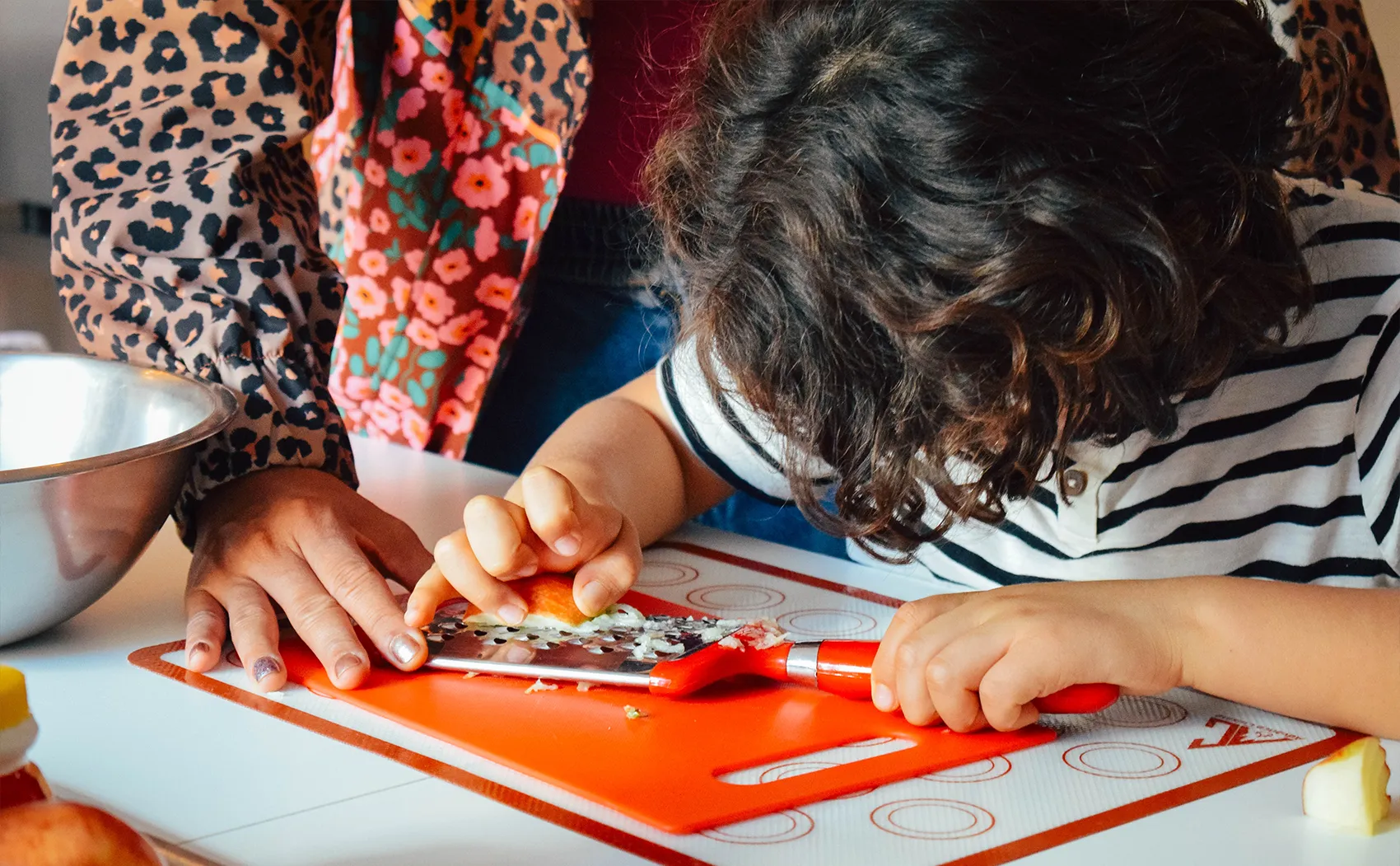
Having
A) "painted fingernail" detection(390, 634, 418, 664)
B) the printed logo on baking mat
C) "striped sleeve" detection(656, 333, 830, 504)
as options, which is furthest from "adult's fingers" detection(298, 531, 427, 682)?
the printed logo on baking mat

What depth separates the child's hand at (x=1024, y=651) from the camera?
630mm

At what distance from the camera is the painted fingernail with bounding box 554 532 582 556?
75 cm

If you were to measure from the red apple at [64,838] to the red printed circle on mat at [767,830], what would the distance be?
0.23 metres

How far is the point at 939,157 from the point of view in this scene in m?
0.60

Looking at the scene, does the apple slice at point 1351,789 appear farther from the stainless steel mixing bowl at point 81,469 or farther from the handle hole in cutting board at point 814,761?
the stainless steel mixing bowl at point 81,469

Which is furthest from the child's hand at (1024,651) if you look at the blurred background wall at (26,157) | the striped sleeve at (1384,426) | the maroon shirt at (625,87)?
the blurred background wall at (26,157)

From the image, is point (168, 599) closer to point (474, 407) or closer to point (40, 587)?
point (40, 587)

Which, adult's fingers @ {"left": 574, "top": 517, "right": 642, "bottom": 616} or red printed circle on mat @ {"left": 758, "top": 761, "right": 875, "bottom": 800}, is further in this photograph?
adult's fingers @ {"left": 574, "top": 517, "right": 642, "bottom": 616}

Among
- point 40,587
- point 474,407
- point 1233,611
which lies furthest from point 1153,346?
point 474,407

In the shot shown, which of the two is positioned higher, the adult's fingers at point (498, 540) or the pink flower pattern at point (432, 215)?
the pink flower pattern at point (432, 215)

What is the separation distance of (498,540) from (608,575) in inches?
2.9

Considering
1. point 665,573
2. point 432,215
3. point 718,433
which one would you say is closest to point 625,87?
point 432,215

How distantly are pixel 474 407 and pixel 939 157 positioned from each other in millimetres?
Answer: 718

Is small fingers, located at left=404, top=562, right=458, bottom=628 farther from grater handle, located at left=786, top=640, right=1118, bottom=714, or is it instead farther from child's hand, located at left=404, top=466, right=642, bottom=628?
grater handle, located at left=786, top=640, right=1118, bottom=714
